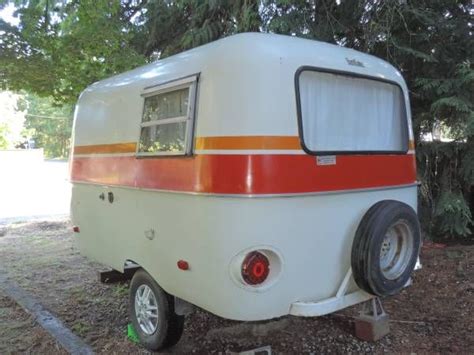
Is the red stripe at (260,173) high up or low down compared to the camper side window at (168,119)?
down

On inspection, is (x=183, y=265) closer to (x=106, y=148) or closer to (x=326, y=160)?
(x=326, y=160)

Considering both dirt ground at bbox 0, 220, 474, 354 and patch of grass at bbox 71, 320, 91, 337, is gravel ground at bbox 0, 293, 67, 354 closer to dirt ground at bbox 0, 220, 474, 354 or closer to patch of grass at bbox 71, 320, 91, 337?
dirt ground at bbox 0, 220, 474, 354

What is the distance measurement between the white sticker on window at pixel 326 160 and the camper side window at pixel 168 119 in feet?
2.96

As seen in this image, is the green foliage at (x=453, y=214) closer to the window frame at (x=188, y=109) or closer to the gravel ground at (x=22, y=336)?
the window frame at (x=188, y=109)

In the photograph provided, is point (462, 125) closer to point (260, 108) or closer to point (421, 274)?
point (421, 274)

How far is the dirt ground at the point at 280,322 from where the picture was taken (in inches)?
165

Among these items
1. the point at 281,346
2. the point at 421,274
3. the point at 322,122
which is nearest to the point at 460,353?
the point at 281,346

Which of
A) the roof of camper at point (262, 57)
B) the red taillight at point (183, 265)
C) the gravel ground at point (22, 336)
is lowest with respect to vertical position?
the gravel ground at point (22, 336)

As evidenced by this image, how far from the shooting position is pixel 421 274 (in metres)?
5.73

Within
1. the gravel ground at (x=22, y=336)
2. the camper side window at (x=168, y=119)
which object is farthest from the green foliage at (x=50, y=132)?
the camper side window at (x=168, y=119)

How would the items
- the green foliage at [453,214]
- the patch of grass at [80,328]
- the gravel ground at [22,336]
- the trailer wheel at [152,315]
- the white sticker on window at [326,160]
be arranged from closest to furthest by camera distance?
1. the white sticker on window at [326,160]
2. the trailer wheel at [152,315]
3. the gravel ground at [22,336]
4. the patch of grass at [80,328]
5. the green foliage at [453,214]

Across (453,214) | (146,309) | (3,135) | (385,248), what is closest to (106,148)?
(146,309)

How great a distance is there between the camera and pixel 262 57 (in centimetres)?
322

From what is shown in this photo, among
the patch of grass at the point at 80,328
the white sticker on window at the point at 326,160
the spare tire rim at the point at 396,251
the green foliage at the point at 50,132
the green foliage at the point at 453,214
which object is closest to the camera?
the white sticker on window at the point at 326,160
